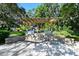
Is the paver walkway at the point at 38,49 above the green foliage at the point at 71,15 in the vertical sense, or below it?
below

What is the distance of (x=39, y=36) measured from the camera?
2.75 m

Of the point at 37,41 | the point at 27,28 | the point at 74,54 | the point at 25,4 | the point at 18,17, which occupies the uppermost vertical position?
the point at 25,4

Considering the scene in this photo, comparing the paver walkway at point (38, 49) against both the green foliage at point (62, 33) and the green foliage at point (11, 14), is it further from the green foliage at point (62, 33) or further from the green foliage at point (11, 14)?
the green foliage at point (11, 14)

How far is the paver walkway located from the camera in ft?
8.77

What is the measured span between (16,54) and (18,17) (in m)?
0.54

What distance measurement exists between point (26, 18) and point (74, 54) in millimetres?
870

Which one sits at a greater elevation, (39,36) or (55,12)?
(55,12)

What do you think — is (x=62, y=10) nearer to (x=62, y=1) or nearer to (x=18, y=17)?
(x=62, y=1)

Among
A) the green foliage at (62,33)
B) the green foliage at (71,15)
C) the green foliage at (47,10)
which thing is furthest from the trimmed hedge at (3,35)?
the green foliage at (71,15)

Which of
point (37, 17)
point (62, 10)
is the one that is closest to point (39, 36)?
point (37, 17)

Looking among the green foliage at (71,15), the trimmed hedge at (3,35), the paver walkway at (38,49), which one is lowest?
the paver walkway at (38,49)

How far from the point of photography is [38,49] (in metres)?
2.70

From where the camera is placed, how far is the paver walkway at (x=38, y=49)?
2.67 m

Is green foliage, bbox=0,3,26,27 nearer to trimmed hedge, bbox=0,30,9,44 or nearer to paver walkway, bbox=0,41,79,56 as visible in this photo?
trimmed hedge, bbox=0,30,9,44
